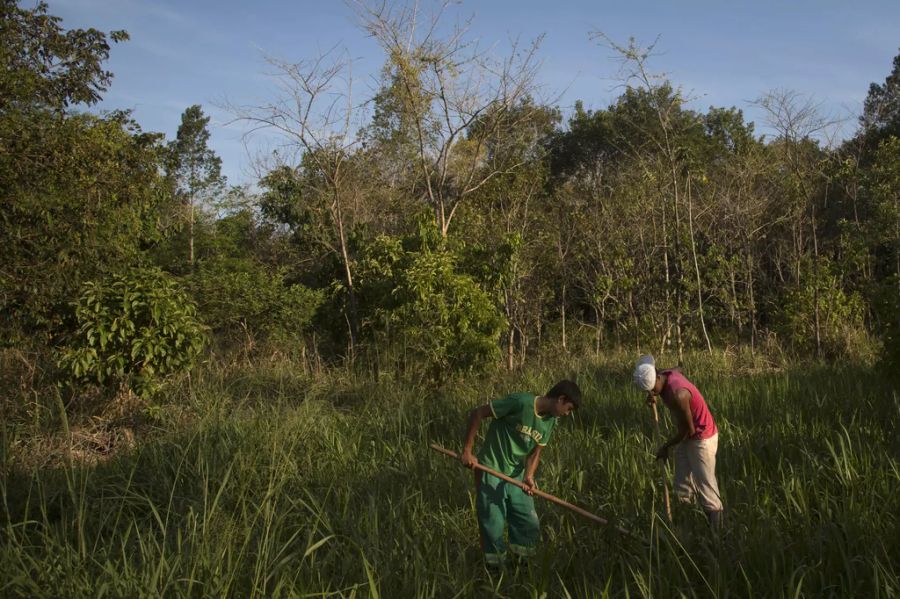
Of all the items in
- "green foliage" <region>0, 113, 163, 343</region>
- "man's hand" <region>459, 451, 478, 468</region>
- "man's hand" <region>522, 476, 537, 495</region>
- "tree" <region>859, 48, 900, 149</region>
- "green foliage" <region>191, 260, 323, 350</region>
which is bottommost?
"man's hand" <region>522, 476, 537, 495</region>

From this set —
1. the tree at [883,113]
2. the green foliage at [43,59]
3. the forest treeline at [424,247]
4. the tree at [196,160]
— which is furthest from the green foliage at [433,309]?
the tree at [196,160]

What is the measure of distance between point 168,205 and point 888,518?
67.4 feet

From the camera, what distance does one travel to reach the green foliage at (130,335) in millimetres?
7582

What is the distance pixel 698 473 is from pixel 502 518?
1395 millimetres

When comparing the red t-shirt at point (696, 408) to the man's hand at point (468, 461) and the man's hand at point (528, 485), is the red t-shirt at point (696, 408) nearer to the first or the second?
the man's hand at point (528, 485)

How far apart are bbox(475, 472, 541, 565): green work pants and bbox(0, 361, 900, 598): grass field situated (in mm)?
120

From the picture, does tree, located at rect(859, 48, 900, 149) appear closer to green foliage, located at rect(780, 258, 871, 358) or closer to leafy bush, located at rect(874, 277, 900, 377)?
green foliage, located at rect(780, 258, 871, 358)

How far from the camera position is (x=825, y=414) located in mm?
6406

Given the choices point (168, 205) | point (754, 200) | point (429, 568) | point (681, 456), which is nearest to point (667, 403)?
point (681, 456)

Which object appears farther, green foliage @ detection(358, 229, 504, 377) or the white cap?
green foliage @ detection(358, 229, 504, 377)

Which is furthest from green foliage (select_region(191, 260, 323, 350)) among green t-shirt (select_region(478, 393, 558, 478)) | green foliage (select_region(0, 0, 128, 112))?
green t-shirt (select_region(478, 393, 558, 478))

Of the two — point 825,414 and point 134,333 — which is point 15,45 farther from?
point 825,414

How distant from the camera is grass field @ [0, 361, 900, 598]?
3326 millimetres

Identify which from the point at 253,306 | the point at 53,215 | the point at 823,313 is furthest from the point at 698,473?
the point at 253,306
